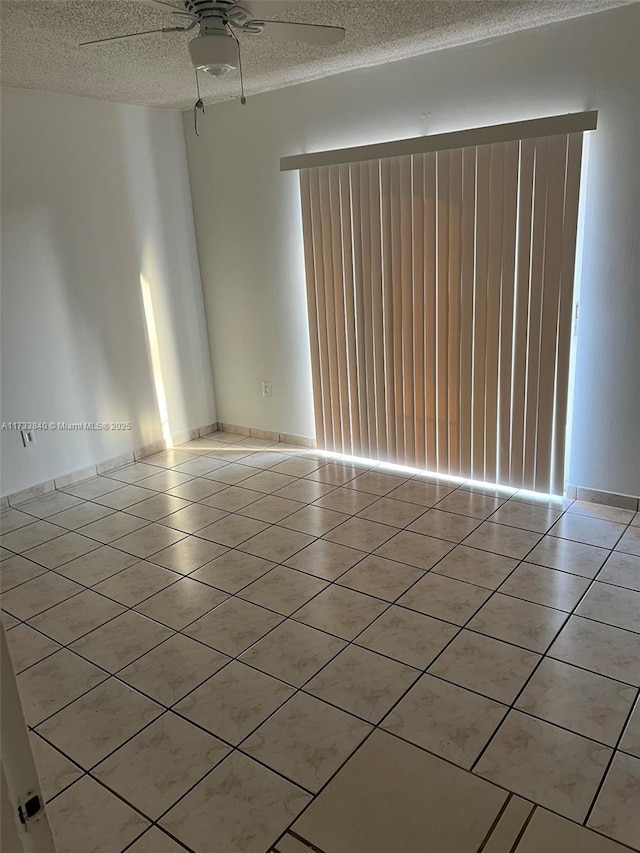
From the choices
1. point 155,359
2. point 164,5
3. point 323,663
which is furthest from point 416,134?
point 323,663

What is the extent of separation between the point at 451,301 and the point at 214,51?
1.84 meters

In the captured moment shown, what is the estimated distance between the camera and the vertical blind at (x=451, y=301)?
3.28 m

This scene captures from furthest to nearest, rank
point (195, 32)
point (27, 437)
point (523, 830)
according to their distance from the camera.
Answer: point (27, 437), point (195, 32), point (523, 830)

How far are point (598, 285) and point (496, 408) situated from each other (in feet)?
2.73

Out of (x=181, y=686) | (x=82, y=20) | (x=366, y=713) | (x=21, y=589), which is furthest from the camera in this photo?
(x=21, y=589)

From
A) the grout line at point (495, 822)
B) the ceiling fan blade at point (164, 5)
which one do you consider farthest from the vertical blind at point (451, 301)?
the grout line at point (495, 822)

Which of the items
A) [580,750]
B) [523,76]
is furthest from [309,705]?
[523,76]

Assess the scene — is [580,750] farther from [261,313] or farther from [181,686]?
[261,313]

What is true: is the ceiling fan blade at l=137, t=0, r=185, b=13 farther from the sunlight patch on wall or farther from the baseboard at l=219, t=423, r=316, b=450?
the baseboard at l=219, t=423, r=316, b=450

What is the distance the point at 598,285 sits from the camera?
321cm

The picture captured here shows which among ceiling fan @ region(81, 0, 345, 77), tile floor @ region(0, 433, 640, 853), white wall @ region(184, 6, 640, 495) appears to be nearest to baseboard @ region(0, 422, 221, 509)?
tile floor @ region(0, 433, 640, 853)

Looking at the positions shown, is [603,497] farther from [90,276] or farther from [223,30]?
[90,276]

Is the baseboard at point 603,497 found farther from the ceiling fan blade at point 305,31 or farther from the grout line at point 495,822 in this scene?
the ceiling fan blade at point 305,31

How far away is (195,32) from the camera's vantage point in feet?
8.93
